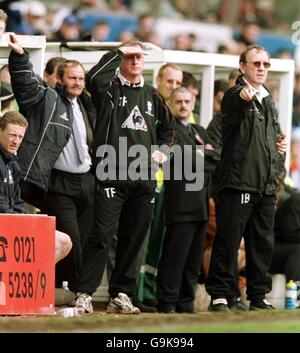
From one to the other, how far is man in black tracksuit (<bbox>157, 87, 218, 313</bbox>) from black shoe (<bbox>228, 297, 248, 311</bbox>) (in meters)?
0.40

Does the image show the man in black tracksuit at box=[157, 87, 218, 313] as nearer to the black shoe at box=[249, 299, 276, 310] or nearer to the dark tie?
the black shoe at box=[249, 299, 276, 310]

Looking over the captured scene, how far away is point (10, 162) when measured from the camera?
1277cm

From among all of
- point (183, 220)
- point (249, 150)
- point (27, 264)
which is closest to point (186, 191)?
point (183, 220)

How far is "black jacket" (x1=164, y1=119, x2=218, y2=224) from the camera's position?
14.4 metres

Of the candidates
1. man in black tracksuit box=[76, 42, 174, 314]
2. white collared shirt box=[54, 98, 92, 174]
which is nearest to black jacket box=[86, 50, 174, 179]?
man in black tracksuit box=[76, 42, 174, 314]

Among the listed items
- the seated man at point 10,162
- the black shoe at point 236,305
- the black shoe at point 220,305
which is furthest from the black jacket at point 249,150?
the seated man at point 10,162

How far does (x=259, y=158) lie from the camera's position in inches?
551

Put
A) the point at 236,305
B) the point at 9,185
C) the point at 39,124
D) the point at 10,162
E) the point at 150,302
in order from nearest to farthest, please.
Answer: the point at 9,185 → the point at 10,162 → the point at 39,124 → the point at 236,305 → the point at 150,302

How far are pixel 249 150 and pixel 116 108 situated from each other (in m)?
1.38

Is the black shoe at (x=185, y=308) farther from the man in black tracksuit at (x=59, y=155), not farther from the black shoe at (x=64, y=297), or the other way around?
the black shoe at (x=64, y=297)

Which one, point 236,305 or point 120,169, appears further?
point 236,305

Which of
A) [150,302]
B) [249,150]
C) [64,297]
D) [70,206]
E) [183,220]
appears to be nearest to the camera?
[64,297]

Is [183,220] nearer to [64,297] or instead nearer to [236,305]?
[236,305]
